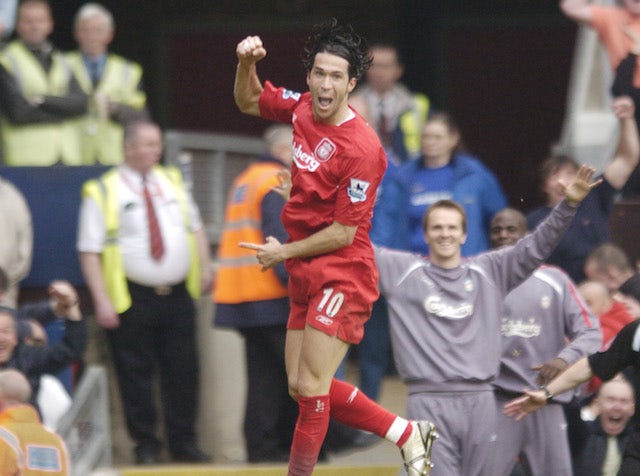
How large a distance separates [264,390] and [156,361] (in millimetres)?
890

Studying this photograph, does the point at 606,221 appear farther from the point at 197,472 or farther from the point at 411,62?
the point at 411,62

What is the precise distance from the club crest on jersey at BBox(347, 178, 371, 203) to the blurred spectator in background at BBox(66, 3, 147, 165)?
373cm

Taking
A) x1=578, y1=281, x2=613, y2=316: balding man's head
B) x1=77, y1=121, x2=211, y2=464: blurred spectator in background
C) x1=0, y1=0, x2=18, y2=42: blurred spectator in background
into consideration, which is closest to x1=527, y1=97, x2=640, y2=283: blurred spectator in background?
x1=578, y1=281, x2=613, y2=316: balding man's head

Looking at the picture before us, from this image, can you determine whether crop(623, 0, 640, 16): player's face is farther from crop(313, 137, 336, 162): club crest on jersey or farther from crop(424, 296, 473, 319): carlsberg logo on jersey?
crop(313, 137, 336, 162): club crest on jersey

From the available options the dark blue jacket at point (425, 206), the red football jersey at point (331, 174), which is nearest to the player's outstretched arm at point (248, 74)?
the red football jersey at point (331, 174)

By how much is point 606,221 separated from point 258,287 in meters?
2.11

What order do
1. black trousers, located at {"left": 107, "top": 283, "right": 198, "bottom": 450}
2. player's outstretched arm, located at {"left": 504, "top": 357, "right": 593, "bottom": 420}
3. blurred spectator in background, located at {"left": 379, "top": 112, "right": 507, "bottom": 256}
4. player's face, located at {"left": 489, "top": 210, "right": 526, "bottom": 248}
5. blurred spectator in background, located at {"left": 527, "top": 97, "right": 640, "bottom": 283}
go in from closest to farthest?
player's outstretched arm, located at {"left": 504, "top": 357, "right": 593, "bottom": 420} < player's face, located at {"left": 489, "top": 210, "right": 526, "bottom": 248} < blurred spectator in background, located at {"left": 527, "top": 97, "right": 640, "bottom": 283} < black trousers, located at {"left": 107, "top": 283, "right": 198, "bottom": 450} < blurred spectator in background, located at {"left": 379, "top": 112, "right": 507, "bottom": 256}

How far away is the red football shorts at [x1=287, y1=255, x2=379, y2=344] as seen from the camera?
828 centimetres

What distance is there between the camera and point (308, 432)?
27.4 feet

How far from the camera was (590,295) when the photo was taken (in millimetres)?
9992

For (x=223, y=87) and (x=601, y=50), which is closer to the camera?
(x=601, y=50)

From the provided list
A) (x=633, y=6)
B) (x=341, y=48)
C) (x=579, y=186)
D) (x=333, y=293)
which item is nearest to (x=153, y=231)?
(x=333, y=293)

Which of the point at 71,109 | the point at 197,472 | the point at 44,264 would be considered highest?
the point at 71,109

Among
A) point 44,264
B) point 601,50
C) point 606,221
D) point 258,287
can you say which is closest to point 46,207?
point 44,264
